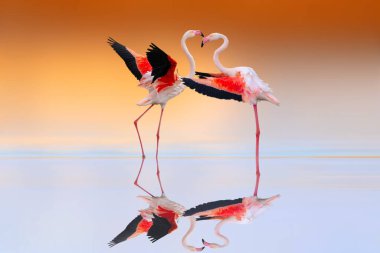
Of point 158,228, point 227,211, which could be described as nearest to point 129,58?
point 227,211

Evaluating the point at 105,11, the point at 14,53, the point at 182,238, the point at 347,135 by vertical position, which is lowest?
the point at 182,238

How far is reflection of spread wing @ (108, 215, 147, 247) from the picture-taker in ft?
9.09

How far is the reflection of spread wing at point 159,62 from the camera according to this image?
5.16 m

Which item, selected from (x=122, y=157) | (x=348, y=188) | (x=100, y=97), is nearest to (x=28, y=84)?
(x=100, y=97)

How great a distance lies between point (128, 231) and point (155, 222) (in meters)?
0.21

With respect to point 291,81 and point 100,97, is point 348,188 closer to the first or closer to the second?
point 291,81

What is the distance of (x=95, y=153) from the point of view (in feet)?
24.9

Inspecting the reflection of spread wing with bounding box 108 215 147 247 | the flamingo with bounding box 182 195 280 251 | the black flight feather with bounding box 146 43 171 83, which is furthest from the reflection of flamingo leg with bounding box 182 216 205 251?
the black flight feather with bounding box 146 43 171 83

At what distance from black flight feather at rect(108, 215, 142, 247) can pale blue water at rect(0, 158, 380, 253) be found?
35mm

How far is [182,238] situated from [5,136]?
5328 millimetres

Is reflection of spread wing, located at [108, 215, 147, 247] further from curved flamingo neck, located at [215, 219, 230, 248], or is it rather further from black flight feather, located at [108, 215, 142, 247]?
curved flamingo neck, located at [215, 219, 230, 248]

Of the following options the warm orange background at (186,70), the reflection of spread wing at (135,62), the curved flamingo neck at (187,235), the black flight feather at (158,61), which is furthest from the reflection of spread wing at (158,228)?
the warm orange background at (186,70)

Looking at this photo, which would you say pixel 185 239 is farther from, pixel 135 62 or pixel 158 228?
pixel 135 62

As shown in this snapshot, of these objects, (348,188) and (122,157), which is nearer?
(348,188)
